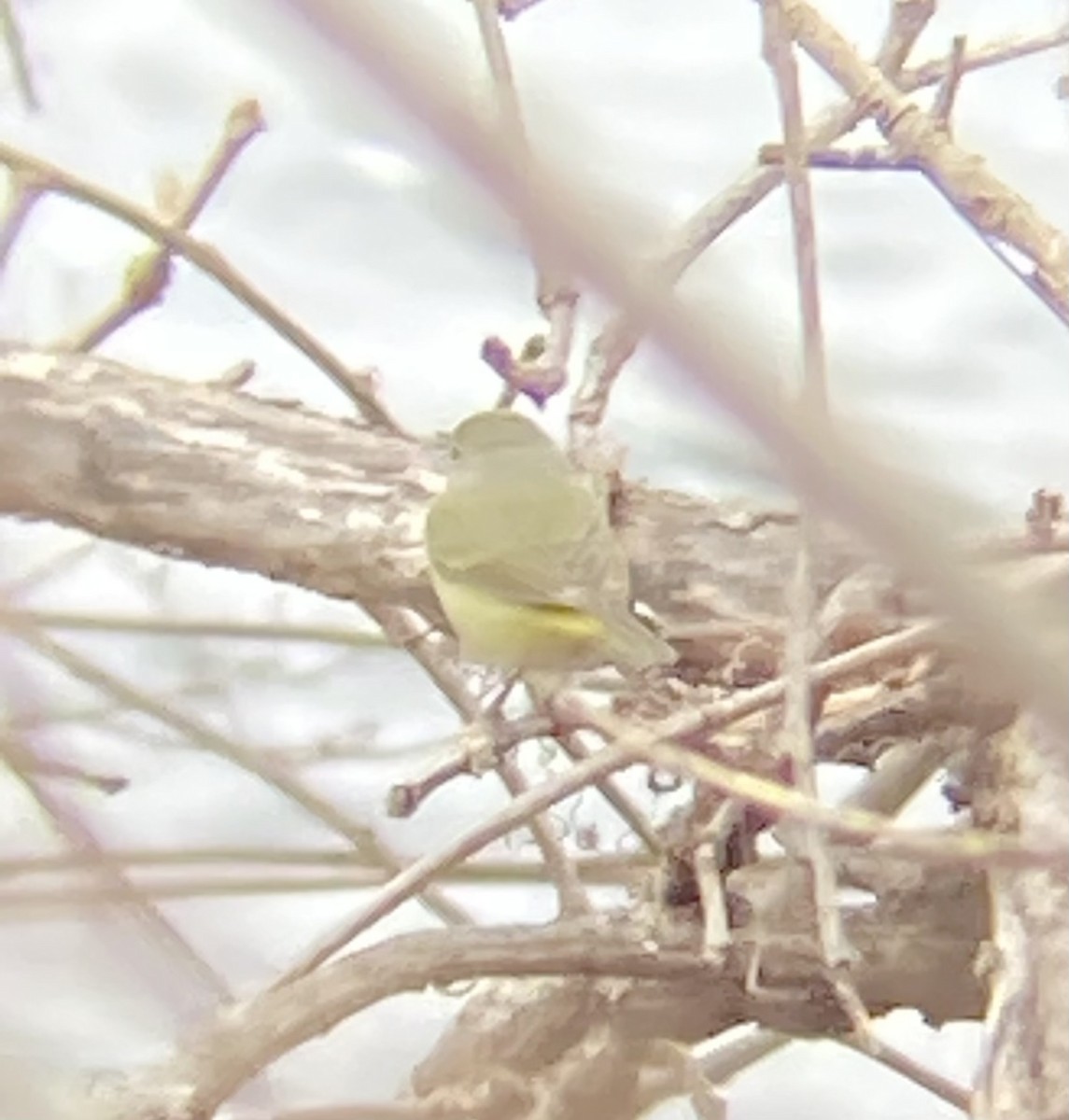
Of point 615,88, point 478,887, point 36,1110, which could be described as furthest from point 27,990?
point 615,88

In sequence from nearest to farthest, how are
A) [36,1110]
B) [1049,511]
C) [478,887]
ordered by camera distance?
[36,1110], [1049,511], [478,887]

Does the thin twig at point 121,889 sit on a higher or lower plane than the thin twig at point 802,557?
lower

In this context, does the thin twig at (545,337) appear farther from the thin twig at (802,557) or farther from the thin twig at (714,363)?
the thin twig at (714,363)

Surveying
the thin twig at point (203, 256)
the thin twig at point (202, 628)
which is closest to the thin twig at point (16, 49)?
the thin twig at point (203, 256)

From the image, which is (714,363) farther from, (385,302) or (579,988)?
(385,302)

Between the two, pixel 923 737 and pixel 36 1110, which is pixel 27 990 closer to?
pixel 36 1110

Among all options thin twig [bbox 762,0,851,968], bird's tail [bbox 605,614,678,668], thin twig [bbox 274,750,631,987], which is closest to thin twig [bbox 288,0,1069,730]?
thin twig [bbox 762,0,851,968]

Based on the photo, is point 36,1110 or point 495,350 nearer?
point 36,1110

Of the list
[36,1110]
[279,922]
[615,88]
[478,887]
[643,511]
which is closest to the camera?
[36,1110]
